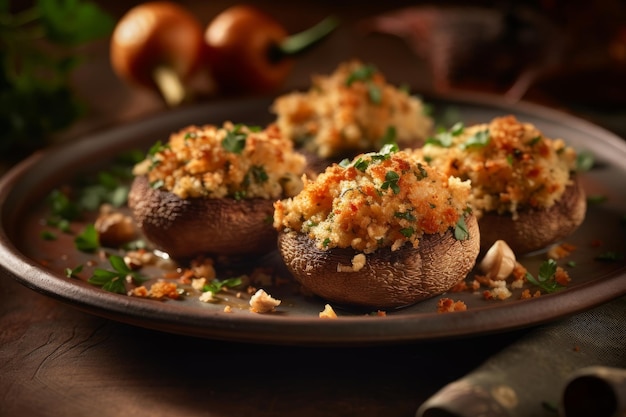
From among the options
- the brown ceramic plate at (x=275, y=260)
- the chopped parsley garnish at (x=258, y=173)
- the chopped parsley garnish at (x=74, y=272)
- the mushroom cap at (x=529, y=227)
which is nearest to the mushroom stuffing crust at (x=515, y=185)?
the mushroom cap at (x=529, y=227)

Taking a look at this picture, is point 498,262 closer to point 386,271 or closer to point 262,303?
point 386,271

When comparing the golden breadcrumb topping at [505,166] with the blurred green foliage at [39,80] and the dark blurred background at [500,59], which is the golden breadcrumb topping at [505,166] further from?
the blurred green foliage at [39,80]

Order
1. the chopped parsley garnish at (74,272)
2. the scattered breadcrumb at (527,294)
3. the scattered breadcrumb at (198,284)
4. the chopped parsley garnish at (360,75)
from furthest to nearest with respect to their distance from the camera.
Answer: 1. the chopped parsley garnish at (360,75)
2. the chopped parsley garnish at (74,272)
3. the scattered breadcrumb at (198,284)
4. the scattered breadcrumb at (527,294)

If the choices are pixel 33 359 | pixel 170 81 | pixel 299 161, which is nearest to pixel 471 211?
pixel 299 161

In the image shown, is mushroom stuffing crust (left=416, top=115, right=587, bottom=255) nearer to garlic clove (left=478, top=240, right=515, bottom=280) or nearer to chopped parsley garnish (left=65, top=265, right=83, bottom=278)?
garlic clove (left=478, top=240, right=515, bottom=280)

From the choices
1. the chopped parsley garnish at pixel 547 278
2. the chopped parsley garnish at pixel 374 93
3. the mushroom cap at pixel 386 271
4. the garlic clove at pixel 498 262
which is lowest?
the chopped parsley garnish at pixel 547 278

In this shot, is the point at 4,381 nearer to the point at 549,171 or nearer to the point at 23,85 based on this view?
the point at 549,171

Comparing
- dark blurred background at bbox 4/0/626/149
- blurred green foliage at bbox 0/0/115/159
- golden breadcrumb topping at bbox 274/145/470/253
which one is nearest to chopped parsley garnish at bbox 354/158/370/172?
golden breadcrumb topping at bbox 274/145/470/253
